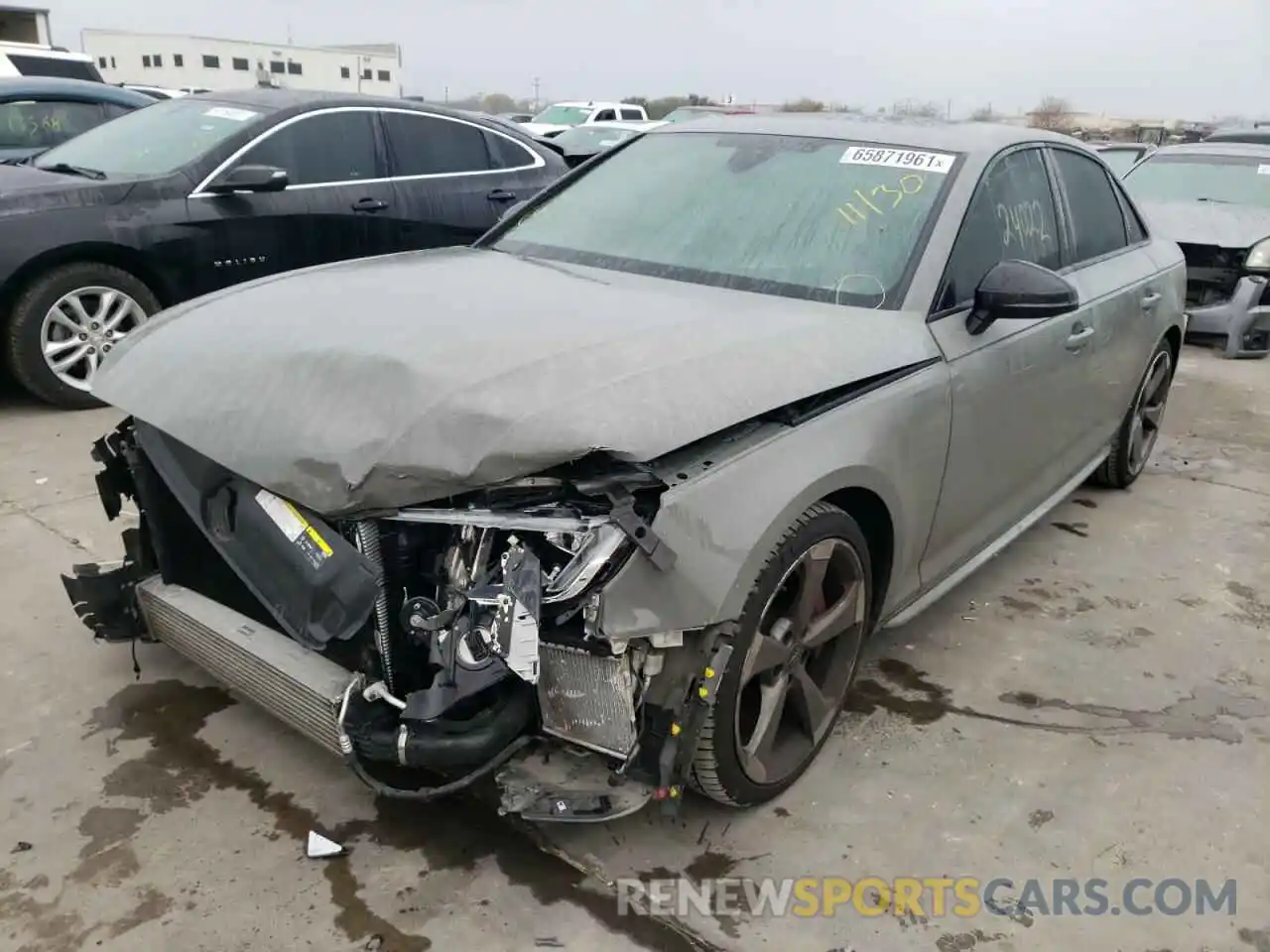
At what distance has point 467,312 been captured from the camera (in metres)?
2.61

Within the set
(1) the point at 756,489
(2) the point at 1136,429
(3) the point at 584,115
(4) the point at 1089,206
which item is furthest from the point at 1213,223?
(3) the point at 584,115

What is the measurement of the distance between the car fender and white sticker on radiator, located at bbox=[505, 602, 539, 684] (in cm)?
14

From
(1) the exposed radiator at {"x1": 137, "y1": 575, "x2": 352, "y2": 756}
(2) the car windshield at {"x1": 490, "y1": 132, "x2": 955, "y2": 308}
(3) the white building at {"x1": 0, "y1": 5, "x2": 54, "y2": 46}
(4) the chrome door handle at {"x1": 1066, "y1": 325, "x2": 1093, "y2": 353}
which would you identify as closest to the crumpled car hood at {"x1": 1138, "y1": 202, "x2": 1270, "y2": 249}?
(4) the chrome door handle at {"x1": 1066, "y1": 325, "x2": 1093, "y2": 353}

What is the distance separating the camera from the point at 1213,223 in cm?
809

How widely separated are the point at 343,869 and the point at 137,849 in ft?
1.63

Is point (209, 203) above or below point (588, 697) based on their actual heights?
above

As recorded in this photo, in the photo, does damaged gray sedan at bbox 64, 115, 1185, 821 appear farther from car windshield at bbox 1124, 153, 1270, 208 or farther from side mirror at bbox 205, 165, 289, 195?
car windshield at bbox 1124, 153, 1270, 208

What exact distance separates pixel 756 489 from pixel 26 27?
77.9ft

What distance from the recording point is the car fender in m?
2.04

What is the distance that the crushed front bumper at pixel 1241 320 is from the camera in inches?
308

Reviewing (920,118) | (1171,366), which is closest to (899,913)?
(920,118)

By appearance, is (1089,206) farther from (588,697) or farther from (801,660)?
(588,697)

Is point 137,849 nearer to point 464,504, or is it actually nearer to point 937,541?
point 464,504

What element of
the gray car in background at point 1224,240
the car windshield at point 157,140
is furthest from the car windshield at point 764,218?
the gray car in background at point 1224,240
